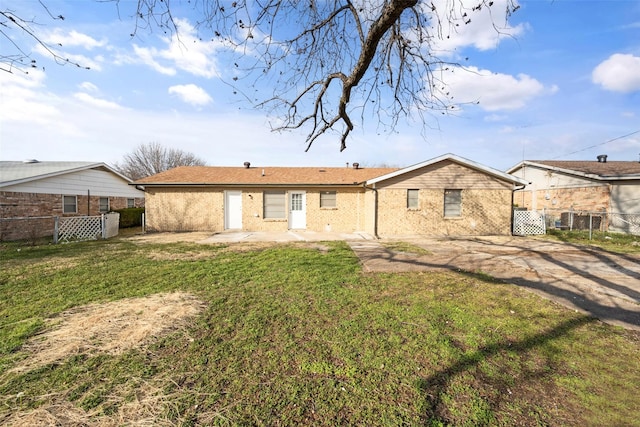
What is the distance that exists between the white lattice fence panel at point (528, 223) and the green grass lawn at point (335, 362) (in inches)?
419

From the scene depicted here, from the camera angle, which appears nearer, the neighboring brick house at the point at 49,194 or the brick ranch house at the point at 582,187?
the neighboring brick house at the point at 49,194

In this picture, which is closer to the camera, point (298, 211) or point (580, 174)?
point (298, 211)

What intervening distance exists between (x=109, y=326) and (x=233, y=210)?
11.4m

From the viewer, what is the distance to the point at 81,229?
11883mm

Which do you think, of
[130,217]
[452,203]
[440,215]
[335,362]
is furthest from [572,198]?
[130,217]

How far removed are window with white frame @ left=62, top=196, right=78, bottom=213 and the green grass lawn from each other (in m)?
11.9

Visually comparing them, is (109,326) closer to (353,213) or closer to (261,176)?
(353,213)

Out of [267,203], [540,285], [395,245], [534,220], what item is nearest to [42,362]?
[540,285]

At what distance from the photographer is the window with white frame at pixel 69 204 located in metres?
14.3

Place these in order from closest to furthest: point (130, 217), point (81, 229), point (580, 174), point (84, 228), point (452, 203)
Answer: point (81, 229) < point (84, 228) < point (452, 203) < point (580, 174) < point (130, 217)

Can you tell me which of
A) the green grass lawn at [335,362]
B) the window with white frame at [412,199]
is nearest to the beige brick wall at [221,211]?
the window with white frame at [412,199]

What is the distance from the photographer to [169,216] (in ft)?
47.1

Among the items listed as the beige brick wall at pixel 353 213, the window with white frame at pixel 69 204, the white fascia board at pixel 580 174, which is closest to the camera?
the beige brick wall at pixel 353 213

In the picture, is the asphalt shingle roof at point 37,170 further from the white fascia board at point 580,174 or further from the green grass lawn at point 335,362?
the white fascia board at point 580,174
